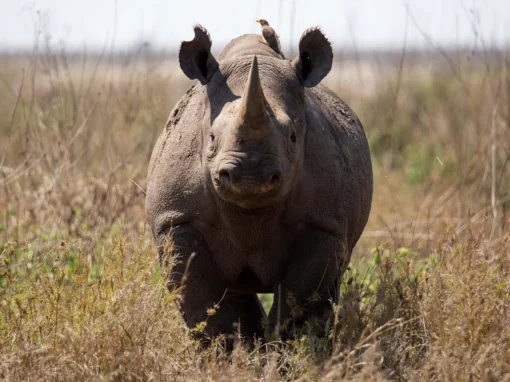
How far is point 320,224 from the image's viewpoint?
6.07 metres

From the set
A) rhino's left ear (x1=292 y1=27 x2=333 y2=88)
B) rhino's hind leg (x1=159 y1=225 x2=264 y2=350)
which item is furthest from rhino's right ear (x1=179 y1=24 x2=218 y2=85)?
rhino's hind leg (x1=159 y1=225 x2=264 y2=350)

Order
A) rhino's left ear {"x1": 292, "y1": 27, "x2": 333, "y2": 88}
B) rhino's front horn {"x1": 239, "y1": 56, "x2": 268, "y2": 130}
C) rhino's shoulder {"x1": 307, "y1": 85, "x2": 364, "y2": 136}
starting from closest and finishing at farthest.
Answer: rhino's front horn {"x1": 239, "y1": 56, "x2": 268, "y2": 130} < rhino's left ear {"x1": 292, "y1": 27, "x2": 333, "y2": 88} < rhino's shoulder {"x1": 307, "y1": 85, "x2": 364, "y2": 136}

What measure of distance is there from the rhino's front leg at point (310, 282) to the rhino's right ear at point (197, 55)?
1.19m

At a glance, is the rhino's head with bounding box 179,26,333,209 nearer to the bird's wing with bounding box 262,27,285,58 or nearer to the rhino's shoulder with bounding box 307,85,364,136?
the bird's wing with bounding box 262,27,285,58

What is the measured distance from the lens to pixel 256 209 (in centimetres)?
587

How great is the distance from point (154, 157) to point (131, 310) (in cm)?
150

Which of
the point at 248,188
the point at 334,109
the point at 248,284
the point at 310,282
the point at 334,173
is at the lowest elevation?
the point at 248,284

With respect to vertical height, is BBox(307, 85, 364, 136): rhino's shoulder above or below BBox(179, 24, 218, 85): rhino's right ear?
below

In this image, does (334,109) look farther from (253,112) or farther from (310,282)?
(253,112)

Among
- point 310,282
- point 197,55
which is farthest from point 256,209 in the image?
point 197,55

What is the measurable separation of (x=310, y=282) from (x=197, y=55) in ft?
5.18

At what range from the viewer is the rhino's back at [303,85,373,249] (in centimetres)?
611

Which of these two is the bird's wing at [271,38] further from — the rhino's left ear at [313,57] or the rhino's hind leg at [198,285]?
the rhino's hind leg at [198,285]

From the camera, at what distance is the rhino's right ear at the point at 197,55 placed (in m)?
6.18
